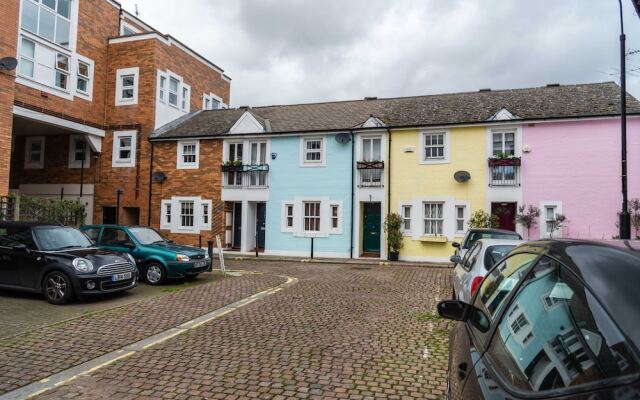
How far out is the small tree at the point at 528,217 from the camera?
18.1 metres

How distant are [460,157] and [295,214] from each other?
26.5 ft

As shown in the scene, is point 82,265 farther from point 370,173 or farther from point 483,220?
point 483,220

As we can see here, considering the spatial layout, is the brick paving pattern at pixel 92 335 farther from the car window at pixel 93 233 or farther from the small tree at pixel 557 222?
the small tree at pixel 557 222

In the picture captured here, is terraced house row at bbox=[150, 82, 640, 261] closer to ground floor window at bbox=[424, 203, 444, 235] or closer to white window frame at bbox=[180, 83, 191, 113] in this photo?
ground floor window at bbox=[424, 203, 444, 235]

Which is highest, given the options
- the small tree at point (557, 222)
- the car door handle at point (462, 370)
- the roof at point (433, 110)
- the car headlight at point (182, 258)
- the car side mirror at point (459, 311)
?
the roof at point (433, 110)

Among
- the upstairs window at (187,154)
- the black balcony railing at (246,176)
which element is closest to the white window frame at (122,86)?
the upstairs window at (187,154)

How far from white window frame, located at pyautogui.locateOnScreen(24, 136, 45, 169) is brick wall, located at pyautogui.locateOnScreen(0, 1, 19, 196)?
35.8 feet

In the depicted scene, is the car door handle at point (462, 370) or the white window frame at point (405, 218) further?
the white window frame at point (405, 218)

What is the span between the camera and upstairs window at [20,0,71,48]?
19891 mm

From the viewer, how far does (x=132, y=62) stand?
24.4 meters

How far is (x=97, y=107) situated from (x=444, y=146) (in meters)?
18.4

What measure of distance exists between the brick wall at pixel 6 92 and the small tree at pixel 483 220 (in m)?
17.6

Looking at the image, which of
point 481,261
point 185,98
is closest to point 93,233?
point 481,261

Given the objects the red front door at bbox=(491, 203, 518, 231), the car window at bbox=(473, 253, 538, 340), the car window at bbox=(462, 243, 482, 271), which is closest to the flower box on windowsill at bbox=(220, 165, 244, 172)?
the red front door at bbox=(491, 203, 518, 231)
